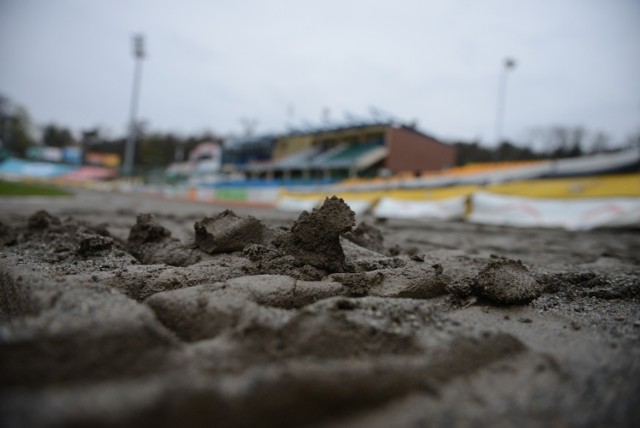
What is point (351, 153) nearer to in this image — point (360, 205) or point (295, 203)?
point (295, 203)

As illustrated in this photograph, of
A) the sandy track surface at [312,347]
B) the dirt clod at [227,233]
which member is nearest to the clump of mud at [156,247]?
the dirt clod at [227,233]

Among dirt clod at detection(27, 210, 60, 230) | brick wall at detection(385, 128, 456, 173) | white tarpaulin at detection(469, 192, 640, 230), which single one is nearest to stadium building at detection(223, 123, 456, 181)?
brick wall at detection(385, 128, 456, 173)

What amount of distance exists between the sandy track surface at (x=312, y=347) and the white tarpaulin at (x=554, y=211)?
22.5ft

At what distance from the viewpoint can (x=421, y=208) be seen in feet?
35.1

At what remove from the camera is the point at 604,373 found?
3.82ft

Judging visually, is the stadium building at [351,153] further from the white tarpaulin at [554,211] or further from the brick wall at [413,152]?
the white tarpaulin at [554,211]

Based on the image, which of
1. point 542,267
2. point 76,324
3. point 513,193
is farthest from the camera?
point 513,193

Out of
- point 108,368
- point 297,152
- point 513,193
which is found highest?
point 297,152

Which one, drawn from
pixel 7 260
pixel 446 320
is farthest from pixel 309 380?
pixel 7 260

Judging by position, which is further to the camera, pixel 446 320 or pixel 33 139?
pixel 33 139

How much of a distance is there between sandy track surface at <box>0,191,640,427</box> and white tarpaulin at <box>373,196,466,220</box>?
8.03 meters

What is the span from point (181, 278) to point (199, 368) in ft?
3.11

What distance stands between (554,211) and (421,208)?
3391mm

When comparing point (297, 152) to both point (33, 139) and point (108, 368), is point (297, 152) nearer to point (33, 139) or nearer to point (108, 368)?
point (108, 368)
